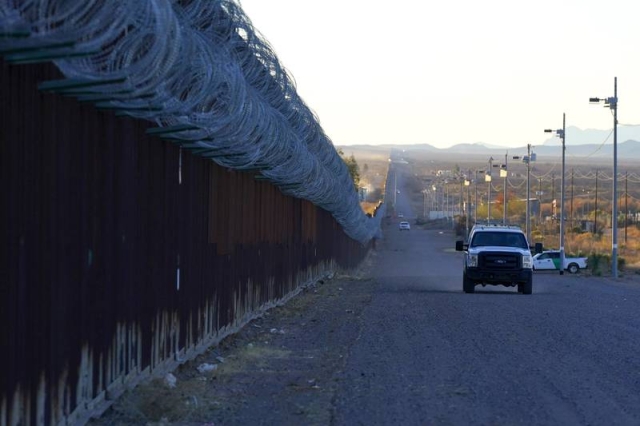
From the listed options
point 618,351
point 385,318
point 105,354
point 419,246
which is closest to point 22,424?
point 105,354

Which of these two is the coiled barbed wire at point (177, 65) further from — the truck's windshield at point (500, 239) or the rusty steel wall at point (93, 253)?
the truck's windshield at point (500, 239)

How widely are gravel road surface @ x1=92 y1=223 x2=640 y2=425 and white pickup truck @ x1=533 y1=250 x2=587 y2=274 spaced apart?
35472mm

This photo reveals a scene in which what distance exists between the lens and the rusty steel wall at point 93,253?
7.20 metres

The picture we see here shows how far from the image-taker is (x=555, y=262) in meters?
62.0

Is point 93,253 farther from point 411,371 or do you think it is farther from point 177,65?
point 411,371

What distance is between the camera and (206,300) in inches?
571

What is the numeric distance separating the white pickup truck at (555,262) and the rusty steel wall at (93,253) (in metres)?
46.9

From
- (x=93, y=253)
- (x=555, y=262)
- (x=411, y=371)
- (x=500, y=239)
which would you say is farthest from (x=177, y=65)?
(x=555, y=262)

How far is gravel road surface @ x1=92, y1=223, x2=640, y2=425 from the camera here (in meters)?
10.2

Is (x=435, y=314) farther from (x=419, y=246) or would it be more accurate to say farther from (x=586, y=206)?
(x=586, y=206)

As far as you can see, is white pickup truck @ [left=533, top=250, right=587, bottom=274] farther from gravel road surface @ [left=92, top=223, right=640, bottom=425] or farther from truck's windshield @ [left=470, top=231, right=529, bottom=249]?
gravel road surface @ [left=92, top=223, right=640, bottom=425]

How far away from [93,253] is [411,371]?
5.38 metres

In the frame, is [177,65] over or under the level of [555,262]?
over

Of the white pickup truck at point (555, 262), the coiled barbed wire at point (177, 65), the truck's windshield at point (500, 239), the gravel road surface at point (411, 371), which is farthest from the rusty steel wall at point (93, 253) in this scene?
the white pickup truck at point (555, 262)
